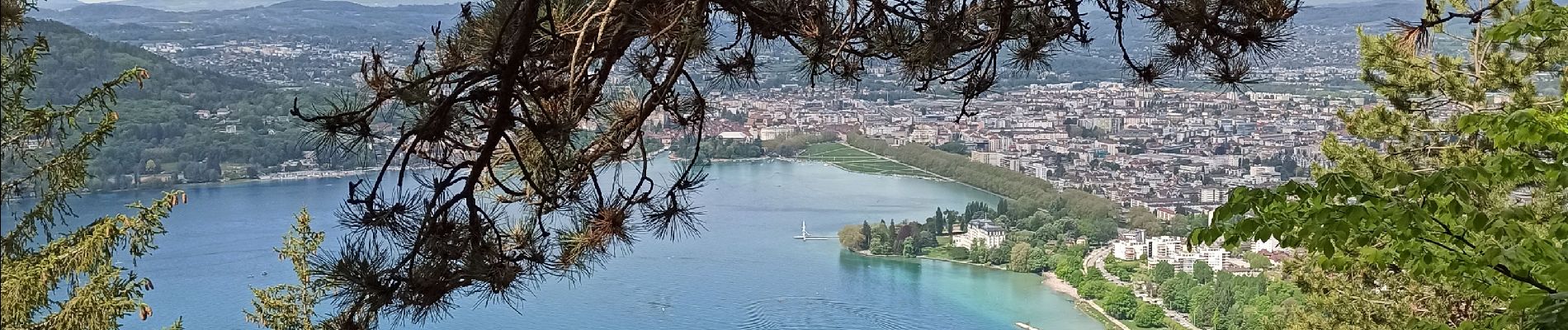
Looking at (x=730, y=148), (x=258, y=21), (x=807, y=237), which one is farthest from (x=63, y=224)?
(x=258, y=21)

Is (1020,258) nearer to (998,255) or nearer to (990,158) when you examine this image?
(998,255)

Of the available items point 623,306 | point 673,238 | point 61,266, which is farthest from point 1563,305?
point 623,306

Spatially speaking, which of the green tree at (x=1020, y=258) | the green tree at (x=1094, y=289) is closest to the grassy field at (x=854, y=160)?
the green tree at (x=1020, y=258)

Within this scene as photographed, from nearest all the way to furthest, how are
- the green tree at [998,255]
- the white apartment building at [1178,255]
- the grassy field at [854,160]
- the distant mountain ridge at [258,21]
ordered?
the white apartment building at [1178,255]
the distant mountain ridge at [258,21]
the green tree at [998,255]
the grassy field at [854,160]

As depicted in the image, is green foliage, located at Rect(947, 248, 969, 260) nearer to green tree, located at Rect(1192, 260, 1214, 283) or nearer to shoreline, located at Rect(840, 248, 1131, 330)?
shoreline, located at Rect(840, 248, 1131, 330)

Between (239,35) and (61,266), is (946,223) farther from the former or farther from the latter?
(61,266)

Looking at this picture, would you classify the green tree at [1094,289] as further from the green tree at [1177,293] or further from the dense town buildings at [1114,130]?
the green tree at [1177,293]

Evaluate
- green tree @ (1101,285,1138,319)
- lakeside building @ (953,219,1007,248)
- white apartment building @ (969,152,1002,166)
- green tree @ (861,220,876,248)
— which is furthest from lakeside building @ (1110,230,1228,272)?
green tree @ (861,220,876,248)
